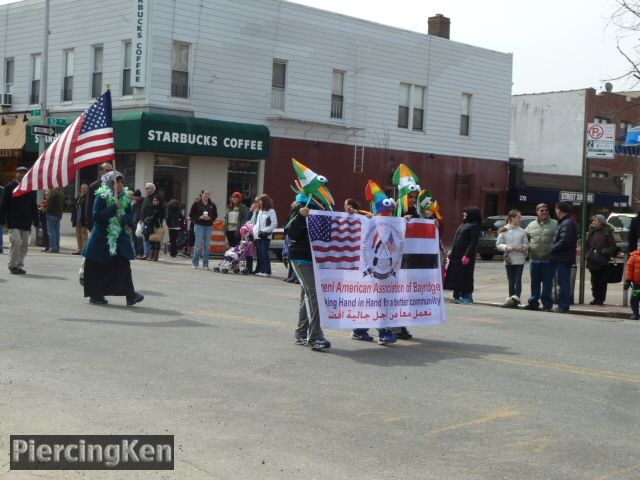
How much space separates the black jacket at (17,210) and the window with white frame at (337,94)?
63.4 feet

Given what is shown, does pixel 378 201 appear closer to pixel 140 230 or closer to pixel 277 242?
pixel 140 230

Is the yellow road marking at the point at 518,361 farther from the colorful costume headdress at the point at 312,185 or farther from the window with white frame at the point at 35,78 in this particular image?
the window with white frame at the point at 35,78

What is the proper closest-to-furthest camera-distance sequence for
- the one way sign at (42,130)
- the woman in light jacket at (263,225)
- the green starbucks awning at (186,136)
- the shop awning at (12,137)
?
the woman in light jacket at (263,225), the one way sign at (42,130), the green starbucks awning at (186,136), the shop awning at (12,137)

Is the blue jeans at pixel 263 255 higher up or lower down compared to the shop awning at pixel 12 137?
lower down

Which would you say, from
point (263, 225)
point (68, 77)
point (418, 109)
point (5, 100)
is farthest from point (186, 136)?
point (418, 109)

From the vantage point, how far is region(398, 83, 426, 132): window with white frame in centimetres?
3841

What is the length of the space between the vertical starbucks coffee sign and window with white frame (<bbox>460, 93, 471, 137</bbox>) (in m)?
15.5

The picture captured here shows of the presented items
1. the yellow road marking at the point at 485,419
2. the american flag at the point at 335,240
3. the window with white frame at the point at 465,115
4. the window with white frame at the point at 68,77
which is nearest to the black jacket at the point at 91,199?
the american flag at the point at 335,240

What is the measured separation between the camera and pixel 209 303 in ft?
47.7

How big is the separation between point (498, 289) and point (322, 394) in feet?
46.5

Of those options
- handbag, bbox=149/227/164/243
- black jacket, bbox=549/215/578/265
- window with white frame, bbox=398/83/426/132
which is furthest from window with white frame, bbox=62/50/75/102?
black jacket, bbox=549/215/578/265

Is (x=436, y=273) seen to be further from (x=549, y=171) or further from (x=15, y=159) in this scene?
(x=549, y=171)

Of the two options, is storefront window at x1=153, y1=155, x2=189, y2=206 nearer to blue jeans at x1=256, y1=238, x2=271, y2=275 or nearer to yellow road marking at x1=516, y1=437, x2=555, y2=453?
blue jeans at x1=256, y1=238, x2=271, y2=275

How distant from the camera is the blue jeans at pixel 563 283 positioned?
16.7m
